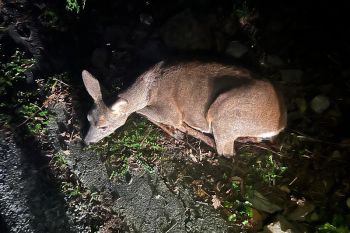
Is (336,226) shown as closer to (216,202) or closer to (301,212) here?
(301,212)

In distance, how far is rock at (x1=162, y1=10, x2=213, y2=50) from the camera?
20.1 ft

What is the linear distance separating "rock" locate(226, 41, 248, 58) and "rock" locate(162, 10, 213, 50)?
1.09 feet

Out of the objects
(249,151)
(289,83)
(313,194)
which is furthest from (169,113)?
(313,194)

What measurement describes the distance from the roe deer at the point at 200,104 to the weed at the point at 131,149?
167 millimetres

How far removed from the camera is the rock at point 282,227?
459 centimetres

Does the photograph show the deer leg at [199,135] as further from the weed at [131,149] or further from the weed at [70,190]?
the weed at [70,190]

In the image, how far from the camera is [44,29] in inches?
276

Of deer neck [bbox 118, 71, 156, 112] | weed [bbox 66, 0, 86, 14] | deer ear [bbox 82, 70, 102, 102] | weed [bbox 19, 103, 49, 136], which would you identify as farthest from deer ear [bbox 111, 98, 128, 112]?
weed [bbox 66, 0, 86, 14]

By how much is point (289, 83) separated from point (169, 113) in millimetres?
1975

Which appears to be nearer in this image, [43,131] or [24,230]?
[24,230]

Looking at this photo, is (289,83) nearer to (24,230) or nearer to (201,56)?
(201,56)

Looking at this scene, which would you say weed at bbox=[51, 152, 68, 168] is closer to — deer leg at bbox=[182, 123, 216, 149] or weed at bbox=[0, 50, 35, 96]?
weed at bbox=[0, 50, 35, 96]

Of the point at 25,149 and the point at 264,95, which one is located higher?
the point at 264,95

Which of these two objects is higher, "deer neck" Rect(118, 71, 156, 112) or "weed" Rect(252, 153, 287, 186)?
"deer neck" Rect(118, 71, 156, 112)
